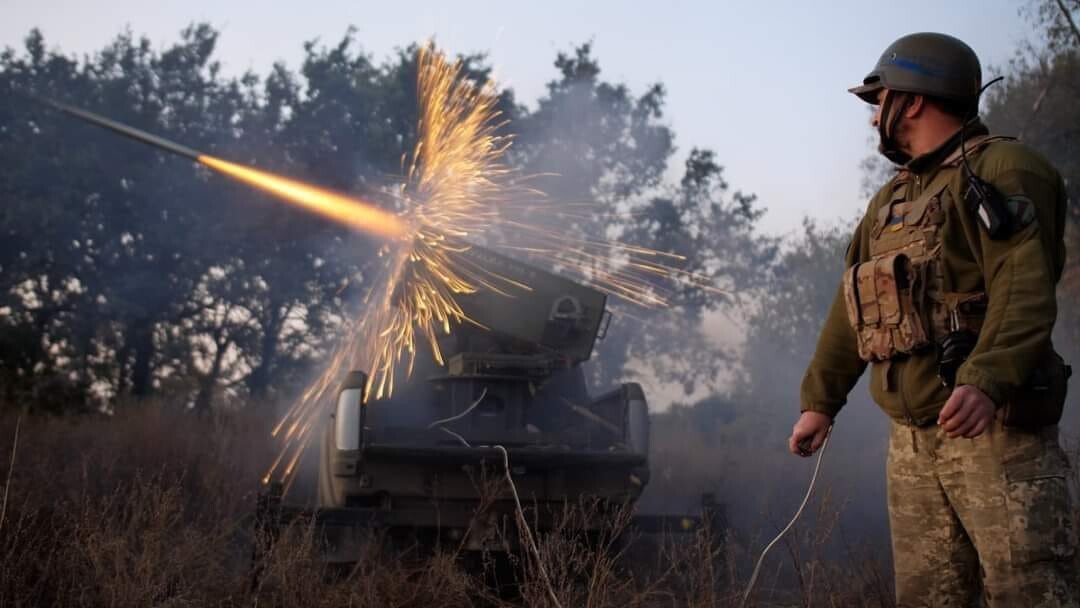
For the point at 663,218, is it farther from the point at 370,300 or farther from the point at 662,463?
the point at 370,300

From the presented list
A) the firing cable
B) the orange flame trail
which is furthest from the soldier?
the orange flame trail

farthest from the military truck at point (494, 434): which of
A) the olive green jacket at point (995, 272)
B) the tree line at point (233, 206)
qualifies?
the tree line at point (233, 206)

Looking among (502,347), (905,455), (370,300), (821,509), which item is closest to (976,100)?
(905,455)

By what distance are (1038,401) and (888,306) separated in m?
0.56

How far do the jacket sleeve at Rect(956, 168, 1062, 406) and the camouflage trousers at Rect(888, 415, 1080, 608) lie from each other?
0.66ft

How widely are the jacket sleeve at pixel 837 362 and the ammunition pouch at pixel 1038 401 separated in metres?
0.81

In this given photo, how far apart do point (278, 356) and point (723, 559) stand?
19685 millimetres

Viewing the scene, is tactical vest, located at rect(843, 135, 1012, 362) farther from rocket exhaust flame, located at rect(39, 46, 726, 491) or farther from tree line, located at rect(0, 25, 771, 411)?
tree line, located at rect(0, 25, 771, 411)

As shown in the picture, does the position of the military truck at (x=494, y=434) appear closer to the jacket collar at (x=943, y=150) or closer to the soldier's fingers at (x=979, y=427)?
the jacket collar at (x=943, y=150)

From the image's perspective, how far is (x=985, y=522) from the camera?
3.09m

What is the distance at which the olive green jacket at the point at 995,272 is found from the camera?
3.01 m

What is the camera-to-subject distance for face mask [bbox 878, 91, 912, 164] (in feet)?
11.9

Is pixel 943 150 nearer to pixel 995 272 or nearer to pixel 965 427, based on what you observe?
pixel 995 272

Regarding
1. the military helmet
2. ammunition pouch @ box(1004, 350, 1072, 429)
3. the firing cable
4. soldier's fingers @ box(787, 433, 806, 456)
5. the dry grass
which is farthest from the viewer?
the firing cable
